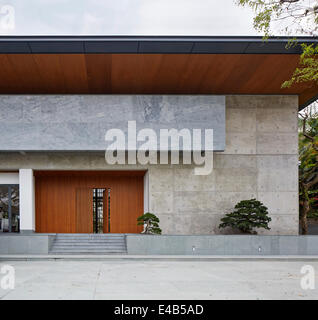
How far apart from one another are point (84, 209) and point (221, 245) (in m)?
7.91

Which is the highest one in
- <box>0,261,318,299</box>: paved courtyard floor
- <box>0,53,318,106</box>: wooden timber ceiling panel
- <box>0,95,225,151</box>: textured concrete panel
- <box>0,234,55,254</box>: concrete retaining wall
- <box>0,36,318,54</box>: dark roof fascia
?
<box>0,36,318,54</box>: dark roof fascia

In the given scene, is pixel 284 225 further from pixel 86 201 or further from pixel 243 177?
pixel 86 201

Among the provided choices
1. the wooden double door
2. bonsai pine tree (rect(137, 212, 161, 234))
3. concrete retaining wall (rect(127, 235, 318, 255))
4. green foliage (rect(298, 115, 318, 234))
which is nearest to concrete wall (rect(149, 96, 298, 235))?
bonsai pine tree (rect(137, 212, 161, 234))

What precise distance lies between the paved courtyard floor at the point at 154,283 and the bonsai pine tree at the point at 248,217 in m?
5.51

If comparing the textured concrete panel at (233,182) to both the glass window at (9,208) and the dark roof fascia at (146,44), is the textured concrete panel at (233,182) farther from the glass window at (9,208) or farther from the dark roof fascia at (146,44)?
the glass window at (9,208)

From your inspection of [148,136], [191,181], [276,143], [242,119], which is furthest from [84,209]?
[276,143]

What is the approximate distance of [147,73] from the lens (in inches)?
674

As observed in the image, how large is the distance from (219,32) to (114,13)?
387cm

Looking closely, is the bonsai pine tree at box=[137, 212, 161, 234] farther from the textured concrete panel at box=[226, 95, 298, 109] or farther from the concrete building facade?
the textured concrete panel at box=[226, 95, 298, 109]

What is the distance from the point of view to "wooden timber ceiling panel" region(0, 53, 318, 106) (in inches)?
630

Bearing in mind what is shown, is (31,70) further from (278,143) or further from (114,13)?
(278,143)

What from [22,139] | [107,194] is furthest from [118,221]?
[22,139]

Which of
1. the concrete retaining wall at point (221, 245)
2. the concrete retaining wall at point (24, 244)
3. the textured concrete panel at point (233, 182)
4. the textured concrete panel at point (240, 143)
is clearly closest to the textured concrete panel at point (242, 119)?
the textured concrete panel at point (240, 143)

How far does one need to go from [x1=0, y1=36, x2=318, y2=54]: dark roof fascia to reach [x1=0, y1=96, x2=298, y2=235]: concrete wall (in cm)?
429
